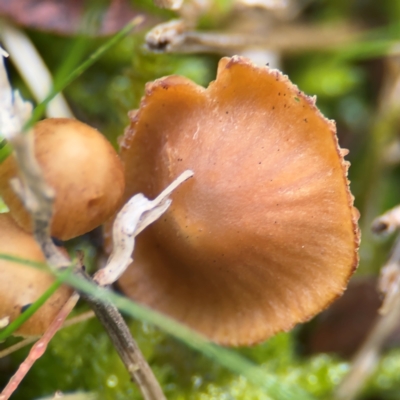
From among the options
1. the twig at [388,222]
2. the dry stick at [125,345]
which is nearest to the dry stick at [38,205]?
the dry stick at [125,345]

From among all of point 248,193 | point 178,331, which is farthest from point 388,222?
point 178,331

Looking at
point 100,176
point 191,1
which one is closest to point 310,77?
point 191,1

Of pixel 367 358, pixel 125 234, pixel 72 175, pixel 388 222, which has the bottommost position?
pixel 367 358

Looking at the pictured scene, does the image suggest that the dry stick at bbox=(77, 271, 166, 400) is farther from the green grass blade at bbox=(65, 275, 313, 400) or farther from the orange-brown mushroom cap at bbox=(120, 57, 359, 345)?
the orange-brown mushroom cap at bbox=(120, 57, 359, 345)

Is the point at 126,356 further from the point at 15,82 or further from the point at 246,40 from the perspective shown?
A: the point at 246,40

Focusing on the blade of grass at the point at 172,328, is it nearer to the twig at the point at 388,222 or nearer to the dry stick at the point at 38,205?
the dry stick at the point at 38,205

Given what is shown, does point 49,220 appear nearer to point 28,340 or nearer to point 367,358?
point 28,340

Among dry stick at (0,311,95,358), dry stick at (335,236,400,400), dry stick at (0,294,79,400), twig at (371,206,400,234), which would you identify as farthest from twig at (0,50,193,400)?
dry stick at (335,236,400,400)
